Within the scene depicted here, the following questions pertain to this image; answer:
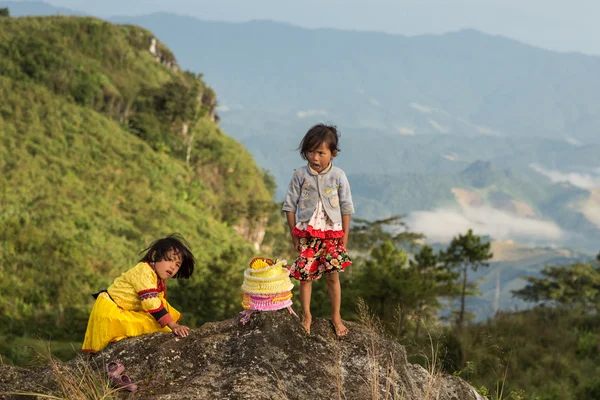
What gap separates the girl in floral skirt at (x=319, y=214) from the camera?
5.52 meters

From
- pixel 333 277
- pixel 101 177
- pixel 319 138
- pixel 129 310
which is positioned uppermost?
pixel 319 138

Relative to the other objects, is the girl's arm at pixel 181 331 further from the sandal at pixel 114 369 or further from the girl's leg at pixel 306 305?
the girl's leg at pixel 306 305

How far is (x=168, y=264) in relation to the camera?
5.42 metres

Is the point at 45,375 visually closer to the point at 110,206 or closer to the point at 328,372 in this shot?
the point at 328,372

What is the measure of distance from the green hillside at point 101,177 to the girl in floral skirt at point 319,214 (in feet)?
56.2

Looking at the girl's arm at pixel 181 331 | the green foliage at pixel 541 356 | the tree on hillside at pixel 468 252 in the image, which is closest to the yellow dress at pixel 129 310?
the girl's arm at pixel 181 331

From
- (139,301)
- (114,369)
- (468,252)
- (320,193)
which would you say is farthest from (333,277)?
(468,252)

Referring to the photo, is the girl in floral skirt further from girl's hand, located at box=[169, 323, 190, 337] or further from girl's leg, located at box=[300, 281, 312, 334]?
girl's hand, located at box=[169, 323, 190, 337]

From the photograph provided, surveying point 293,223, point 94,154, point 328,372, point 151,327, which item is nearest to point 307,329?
point 328,372

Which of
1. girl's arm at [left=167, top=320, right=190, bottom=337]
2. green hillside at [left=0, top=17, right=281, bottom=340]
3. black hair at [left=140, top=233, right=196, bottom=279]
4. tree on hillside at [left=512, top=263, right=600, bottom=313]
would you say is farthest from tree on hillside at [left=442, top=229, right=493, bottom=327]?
girl's arm at [left=167, top=320, right=190, bottom=337]

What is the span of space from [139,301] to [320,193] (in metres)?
1.98

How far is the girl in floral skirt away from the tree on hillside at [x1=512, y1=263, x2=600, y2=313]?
34579 millimetres

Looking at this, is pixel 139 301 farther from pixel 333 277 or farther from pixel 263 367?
pixel 333 277

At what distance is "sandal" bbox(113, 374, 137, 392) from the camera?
408 centimetres
